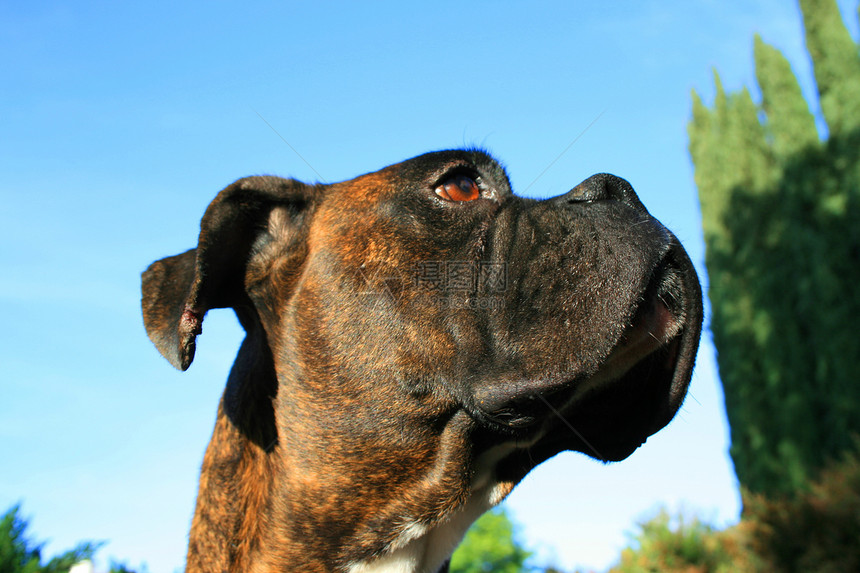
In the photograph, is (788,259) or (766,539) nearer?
(766,539)

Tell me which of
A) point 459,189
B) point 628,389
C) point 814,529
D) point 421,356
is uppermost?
point 459,189

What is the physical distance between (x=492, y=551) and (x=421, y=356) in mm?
26297

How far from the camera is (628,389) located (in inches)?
112

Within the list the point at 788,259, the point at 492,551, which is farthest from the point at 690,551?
the point at 492,551

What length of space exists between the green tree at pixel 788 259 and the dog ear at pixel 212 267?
51.8ft

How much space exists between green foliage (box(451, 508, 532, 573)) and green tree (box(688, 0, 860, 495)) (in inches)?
479

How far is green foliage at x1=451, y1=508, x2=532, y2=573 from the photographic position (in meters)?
26.8

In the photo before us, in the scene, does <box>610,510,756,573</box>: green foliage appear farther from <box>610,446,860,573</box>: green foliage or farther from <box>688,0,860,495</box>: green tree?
<box>688,0,860,495</box>: green tree

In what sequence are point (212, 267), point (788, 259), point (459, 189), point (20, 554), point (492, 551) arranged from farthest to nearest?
point (492, 551), point (788, 259), point (20, 554), point (459, 189), point (212, 267)

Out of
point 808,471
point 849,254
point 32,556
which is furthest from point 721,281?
point 32,556

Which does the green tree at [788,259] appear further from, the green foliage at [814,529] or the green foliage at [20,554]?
the green foliage at [20,554]

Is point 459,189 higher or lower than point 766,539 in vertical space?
Answer: higher

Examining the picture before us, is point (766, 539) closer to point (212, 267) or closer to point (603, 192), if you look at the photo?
point (603, 192)

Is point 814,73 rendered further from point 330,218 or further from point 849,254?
point 330,218
